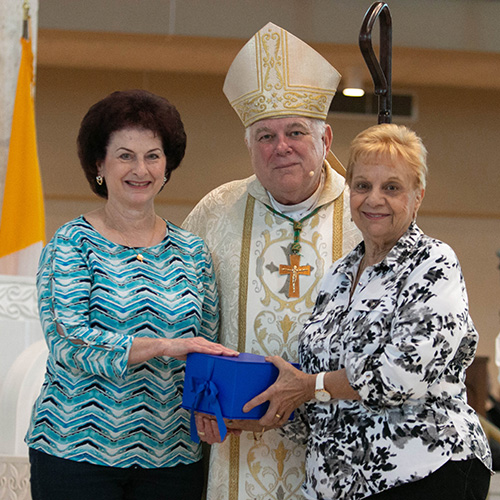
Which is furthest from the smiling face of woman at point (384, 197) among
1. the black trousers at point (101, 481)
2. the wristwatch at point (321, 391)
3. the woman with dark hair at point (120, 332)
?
the black trousers at point (101, 481)

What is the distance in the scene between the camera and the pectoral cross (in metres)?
2.62

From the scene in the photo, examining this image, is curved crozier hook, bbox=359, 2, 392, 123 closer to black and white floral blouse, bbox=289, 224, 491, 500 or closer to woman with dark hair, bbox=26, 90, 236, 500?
black and white floral blouse, bbox=289, 224, 491, 500

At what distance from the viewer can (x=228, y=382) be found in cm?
209

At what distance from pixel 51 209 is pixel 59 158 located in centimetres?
58

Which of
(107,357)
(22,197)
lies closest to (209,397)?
(107,357)

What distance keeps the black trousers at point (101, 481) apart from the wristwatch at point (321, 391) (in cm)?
58

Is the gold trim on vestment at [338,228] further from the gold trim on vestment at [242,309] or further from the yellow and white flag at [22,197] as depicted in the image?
the yellow and white flag at [22,197]

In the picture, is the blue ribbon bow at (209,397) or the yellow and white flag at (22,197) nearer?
the blue ribbon bow at (209,397)

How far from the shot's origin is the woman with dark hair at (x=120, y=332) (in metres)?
2.22

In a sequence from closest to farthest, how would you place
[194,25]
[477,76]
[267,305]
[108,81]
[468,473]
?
[468,473]
[267,305]
[194,25]
[477,76]
[108,81]

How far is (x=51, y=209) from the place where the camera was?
28.0 ft

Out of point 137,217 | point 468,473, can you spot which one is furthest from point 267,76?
point 468,473

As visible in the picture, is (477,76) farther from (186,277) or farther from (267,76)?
(186,277)

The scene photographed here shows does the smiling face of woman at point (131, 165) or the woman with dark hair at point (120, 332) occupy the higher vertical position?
the smiling face of woman at point (131, 165)
